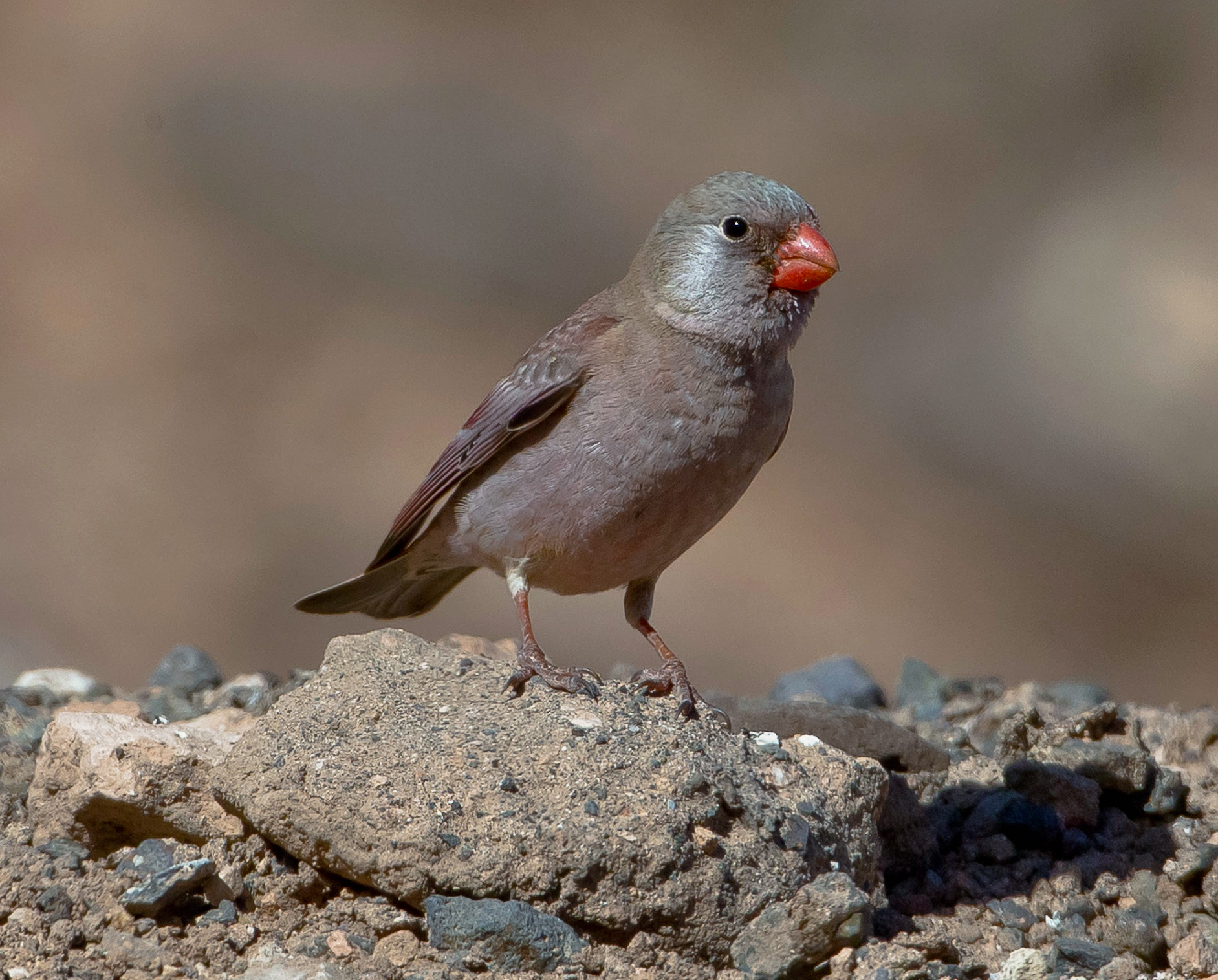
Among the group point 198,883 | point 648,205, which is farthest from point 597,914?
point 648,205

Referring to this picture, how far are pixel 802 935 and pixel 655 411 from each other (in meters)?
1.98

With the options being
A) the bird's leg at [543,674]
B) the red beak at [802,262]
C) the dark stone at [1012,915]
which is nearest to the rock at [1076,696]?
the dark stone at [1012,915]

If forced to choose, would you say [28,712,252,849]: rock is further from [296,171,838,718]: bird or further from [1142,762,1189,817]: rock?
[1142,762,1189,817]: rock

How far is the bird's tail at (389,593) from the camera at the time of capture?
6.11m

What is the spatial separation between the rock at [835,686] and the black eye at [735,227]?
237cm

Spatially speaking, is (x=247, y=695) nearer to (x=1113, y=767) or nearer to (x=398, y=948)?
(x=398, y=948)

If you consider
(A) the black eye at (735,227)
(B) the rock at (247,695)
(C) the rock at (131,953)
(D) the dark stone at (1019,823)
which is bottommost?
(C) the rock at (131,953)

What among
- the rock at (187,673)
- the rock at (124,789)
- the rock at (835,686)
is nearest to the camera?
the rock at (124,789)

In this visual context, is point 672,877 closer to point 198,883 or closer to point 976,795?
point 198,883

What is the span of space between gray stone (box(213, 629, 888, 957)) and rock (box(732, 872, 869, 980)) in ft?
0.20

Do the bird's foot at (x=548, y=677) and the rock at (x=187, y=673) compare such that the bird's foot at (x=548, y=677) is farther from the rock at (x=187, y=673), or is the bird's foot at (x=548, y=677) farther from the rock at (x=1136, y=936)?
the rock at (x=187, y=673)

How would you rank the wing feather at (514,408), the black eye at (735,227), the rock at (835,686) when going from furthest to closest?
the rock at (835,686), the wing feather at (514,408), the black eye at (735,227)

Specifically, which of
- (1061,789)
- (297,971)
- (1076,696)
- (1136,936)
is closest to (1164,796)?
(1061,789)

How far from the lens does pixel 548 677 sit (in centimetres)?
456
